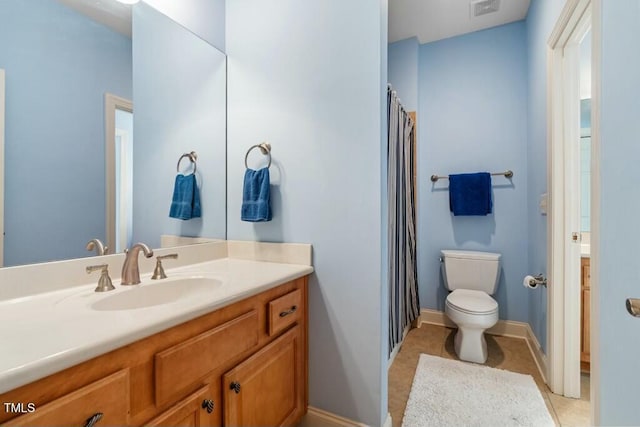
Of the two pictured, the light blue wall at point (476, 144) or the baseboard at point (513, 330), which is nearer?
the baseboard at point (513, 330)

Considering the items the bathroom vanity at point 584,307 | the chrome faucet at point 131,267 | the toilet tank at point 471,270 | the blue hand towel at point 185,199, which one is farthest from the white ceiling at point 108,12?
the bathroom vanity at point 584,307

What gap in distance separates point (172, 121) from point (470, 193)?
90.1 inches

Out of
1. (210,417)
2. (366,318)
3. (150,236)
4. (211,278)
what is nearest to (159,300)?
(211,278)

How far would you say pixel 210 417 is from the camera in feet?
2.91

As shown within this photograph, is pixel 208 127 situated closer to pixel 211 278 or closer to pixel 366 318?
pixel 211 278

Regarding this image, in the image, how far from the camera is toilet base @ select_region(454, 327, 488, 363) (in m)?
2.01

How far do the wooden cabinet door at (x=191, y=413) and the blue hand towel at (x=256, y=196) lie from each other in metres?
0.79

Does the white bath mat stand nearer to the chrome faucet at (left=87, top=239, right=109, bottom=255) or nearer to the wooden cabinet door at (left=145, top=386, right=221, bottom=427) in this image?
the wooden cabinet door at (left=145, top=386, right=221, bottom=427)

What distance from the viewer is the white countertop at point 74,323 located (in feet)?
1.75

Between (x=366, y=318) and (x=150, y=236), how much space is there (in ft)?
3.53

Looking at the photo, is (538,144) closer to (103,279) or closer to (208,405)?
(208,405)

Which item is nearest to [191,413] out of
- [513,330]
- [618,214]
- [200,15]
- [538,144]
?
[618,214]

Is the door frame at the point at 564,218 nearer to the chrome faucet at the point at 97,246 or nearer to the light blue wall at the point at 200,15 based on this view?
the light blue wall at the point at 200,15

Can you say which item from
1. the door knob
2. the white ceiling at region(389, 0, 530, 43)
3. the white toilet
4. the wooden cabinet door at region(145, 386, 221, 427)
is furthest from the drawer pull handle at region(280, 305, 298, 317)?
the white ceiling at region(389, 0, 530, 43)
